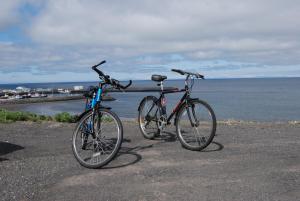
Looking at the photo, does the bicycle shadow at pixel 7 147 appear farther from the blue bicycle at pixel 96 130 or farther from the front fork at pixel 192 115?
the front fork at pixel 192 115

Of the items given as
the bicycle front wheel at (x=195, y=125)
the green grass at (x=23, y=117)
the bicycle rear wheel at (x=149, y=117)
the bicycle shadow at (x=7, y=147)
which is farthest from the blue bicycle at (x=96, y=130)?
the green grass at (x=23, y=117)

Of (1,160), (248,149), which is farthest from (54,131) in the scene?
(248,149)

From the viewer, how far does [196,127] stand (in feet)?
25.3

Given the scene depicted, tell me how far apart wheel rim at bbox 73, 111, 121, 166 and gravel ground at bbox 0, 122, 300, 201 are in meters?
0.23

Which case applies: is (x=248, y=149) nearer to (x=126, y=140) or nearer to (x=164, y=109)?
(x=164, y=109)

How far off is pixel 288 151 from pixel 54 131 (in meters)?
5.58

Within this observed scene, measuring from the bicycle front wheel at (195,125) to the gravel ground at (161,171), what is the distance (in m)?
0.19

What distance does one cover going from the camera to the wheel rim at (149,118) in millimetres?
8616

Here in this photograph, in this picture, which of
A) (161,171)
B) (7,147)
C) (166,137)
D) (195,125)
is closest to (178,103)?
(195,125)

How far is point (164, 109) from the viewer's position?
8.42 meters

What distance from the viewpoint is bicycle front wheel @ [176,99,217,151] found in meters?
7.38

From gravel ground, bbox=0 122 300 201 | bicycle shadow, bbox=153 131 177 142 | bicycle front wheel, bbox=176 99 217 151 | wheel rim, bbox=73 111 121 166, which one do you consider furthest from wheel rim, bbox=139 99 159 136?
wheel rim, bbox=73 111 121 166

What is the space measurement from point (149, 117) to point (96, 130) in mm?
2007

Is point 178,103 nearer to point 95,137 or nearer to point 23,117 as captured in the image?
point 95,137
